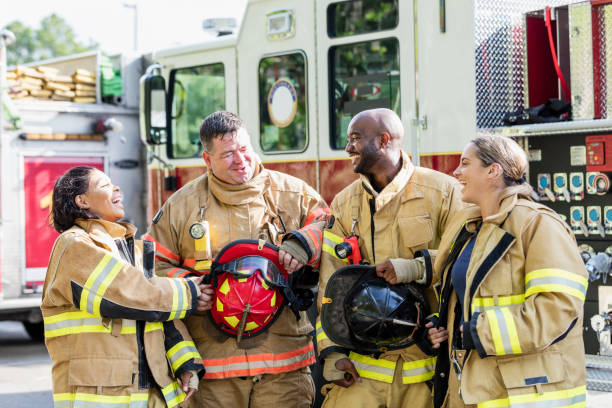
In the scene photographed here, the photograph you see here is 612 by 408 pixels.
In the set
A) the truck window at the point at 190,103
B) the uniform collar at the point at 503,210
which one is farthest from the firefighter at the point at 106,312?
the truck window at the point at 190,103

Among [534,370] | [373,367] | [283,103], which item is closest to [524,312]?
[534,370]

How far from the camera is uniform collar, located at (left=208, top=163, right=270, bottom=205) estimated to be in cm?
366

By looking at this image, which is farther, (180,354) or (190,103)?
(190,103)

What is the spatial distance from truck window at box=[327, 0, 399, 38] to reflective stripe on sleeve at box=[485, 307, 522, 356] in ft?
8.97

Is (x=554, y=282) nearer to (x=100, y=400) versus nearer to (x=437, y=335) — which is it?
(x=437, y=335)

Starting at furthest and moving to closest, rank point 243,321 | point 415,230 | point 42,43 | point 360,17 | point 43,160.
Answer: point 42,43 → point 43,160 → point 360,17 → point 243,321 → point 415,230

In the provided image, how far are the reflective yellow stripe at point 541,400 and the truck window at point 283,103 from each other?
305 cm

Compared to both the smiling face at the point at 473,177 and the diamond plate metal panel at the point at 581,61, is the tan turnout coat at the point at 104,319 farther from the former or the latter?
the diamond plate metal panel at the point at 581,61

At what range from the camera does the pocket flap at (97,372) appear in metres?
3.16

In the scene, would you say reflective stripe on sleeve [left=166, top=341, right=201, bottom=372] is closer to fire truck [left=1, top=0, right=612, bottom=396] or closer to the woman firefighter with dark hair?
the woman firefighter with dark hair

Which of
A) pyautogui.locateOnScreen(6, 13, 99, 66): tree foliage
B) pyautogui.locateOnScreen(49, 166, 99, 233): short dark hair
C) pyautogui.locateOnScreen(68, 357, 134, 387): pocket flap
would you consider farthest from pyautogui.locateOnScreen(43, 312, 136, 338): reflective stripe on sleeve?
pyautogui.locateOnScreen(6, 13, 99, 66): tree foliage

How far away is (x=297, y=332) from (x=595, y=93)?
2120 mm

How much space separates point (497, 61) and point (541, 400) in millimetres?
2533

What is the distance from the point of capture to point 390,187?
11.1ft
